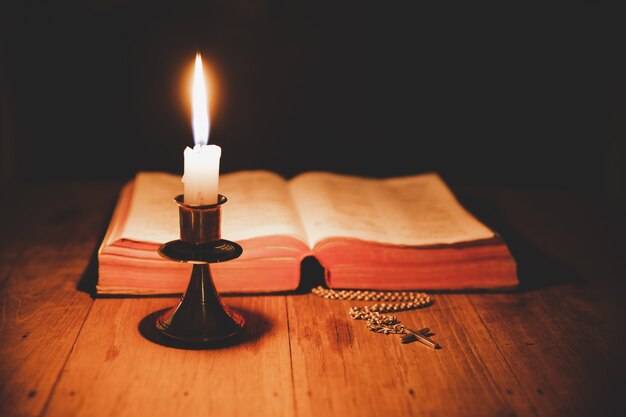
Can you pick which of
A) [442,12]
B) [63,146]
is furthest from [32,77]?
[442,12]

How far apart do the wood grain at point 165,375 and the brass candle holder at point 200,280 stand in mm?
29

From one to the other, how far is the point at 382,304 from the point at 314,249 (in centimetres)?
15

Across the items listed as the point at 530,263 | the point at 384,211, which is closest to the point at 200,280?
the point at 384,211

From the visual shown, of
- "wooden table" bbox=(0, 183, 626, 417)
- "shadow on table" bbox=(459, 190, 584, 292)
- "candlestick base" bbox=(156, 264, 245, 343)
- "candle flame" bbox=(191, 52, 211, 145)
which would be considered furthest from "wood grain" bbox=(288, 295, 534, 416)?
"candle flame" bbox=(191, 52, 211, 145)

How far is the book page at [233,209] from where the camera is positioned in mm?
1238

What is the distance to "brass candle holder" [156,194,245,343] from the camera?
98 cm

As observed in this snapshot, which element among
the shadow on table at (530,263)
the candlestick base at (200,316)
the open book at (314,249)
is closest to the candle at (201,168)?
the candlestick base at (200,316)

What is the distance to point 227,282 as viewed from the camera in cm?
122

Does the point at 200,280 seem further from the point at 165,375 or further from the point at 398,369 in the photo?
the point at 398,369

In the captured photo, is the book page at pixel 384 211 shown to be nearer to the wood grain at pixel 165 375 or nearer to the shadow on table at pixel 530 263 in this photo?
the shadow on table at pixel 530 263

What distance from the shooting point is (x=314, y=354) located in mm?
1020

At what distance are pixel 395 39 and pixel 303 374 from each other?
4.53 ft

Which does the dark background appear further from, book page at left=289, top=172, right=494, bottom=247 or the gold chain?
the gold chain

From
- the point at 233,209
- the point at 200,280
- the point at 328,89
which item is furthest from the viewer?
the point at 328,89
